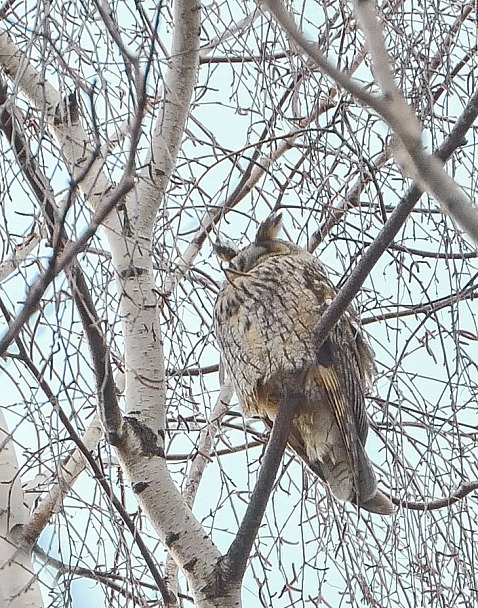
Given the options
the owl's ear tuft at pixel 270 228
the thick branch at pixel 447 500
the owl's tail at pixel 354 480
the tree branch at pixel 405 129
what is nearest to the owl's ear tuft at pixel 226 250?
the owl's ear tuft at pixel 270 228

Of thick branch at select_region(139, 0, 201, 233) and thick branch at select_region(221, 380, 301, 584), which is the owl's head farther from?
thick branch at select_region(221, 380, 301, 584)

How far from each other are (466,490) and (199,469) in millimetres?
700

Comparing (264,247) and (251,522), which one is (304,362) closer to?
(264,247)

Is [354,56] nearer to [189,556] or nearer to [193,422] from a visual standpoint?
[193,422]

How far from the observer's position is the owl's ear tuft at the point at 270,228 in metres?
2.80

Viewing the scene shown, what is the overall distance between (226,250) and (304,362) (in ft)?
1.19

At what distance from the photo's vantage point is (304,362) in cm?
248

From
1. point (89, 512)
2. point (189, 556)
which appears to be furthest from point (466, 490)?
point (89, 512)

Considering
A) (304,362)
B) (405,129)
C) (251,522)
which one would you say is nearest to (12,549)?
(251,522)

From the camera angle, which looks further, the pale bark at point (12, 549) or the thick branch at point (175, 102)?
the thick branch at point (175, 102)

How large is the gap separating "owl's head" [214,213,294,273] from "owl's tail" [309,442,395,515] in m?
0.60

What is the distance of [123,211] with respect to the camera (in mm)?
2131

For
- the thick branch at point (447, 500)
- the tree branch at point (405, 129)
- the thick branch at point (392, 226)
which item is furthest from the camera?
the thick branch at point (447, 500)

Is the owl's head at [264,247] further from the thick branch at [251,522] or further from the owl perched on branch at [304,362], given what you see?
the thick branch at [251,522]
